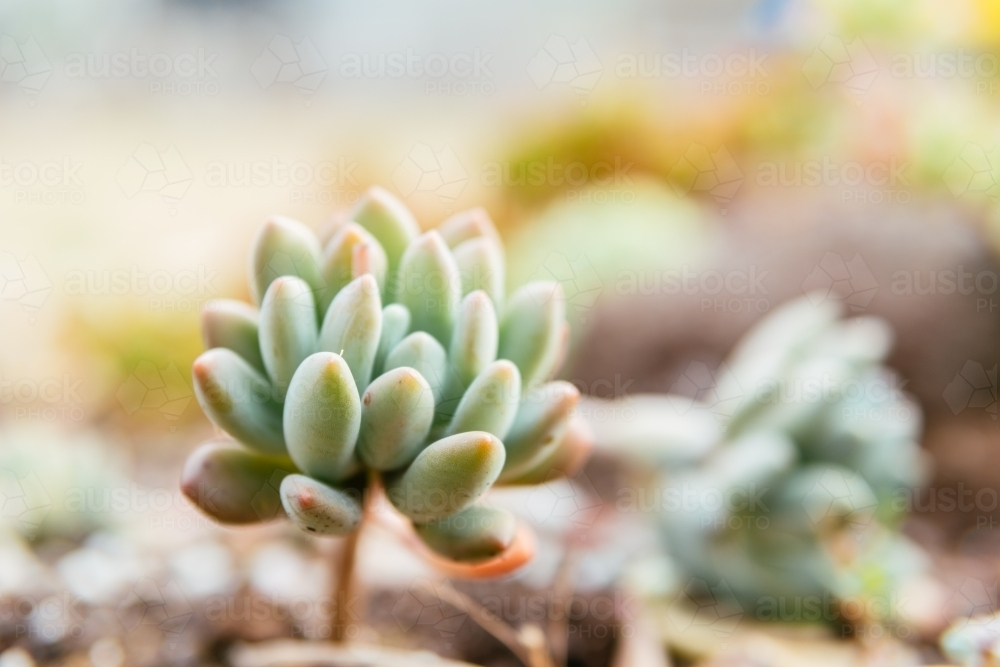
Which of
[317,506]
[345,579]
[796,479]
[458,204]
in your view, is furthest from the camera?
[458,204]

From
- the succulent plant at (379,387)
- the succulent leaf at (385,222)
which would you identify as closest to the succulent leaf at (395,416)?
the succulent plant at (379,387)

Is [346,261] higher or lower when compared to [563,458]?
higher

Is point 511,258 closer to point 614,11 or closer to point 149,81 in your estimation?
point 149,81

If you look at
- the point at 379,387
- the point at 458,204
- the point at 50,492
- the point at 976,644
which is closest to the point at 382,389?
the point at 379,387

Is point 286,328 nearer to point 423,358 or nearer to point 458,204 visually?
point 423,358

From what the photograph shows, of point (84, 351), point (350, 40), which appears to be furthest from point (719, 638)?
point (350, 40)

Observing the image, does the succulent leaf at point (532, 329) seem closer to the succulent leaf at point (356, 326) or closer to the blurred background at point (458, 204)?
the succulent leaf at point (356, 326)
